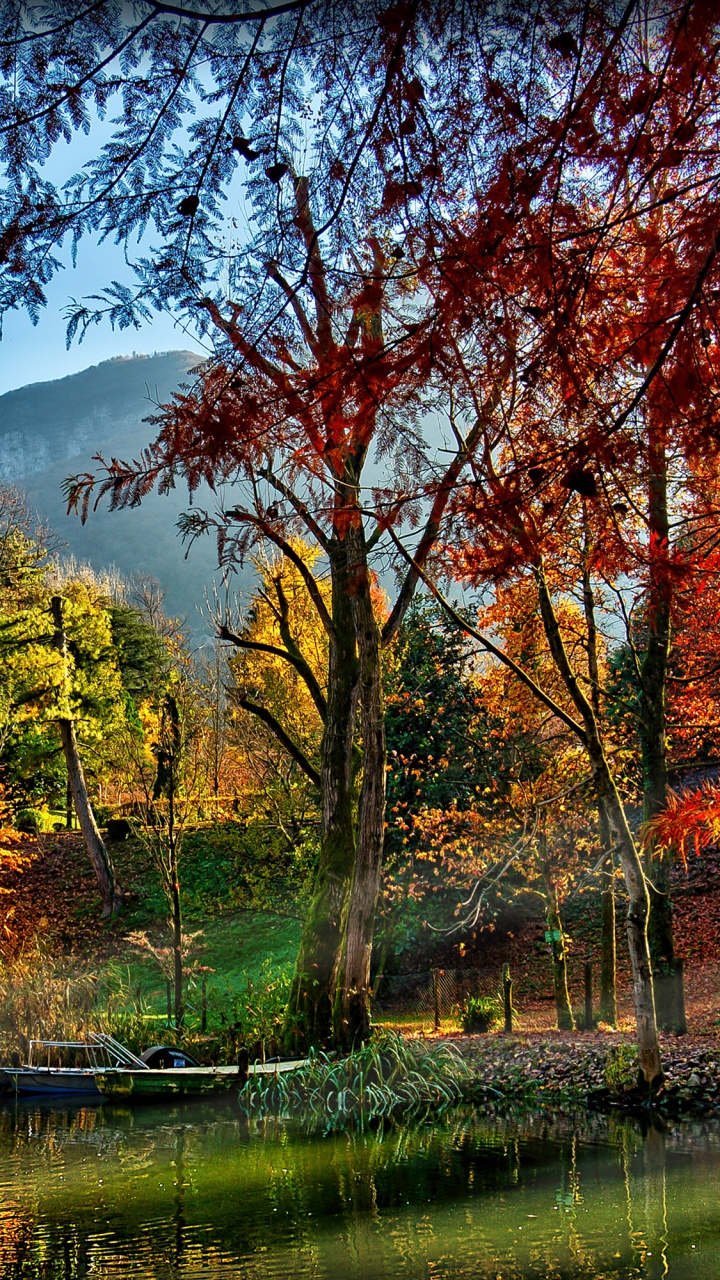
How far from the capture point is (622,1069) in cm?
891

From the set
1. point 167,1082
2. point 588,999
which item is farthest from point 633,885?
point 167,1082

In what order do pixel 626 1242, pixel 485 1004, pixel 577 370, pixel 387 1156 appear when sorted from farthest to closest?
pixel 485 1004 < pixel 387 1156 < pixel 626 1242 < pixel 577 370

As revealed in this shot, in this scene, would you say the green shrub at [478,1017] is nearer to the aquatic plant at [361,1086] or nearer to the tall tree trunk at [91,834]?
the aquatic plant at [361,1086]

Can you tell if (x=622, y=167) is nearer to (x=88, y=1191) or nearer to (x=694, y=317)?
(x=694, y=317)

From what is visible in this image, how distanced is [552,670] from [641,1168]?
7520 mm

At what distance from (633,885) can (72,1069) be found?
623cm

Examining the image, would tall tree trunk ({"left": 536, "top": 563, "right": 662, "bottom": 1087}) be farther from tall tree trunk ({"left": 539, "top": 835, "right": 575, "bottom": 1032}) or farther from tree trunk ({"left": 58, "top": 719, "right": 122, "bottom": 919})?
tree trunk ({"left": 58, "top": 719, "right": 122, "bottom": 919})

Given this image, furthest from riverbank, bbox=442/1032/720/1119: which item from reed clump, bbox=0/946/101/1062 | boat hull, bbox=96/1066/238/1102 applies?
reed clump, bbox=0/946/101/1062

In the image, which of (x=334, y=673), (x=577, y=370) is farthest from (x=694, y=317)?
(x=334, y=673)

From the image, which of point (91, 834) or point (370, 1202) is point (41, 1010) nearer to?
point (370, 1202)

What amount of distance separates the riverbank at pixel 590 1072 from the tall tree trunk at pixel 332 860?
67.6 inches

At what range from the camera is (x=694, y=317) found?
9.61ft

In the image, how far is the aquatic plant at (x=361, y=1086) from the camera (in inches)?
365

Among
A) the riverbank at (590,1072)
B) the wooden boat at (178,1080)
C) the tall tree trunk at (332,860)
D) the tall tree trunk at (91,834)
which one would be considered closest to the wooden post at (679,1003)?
the riverbank at (590,1072)
